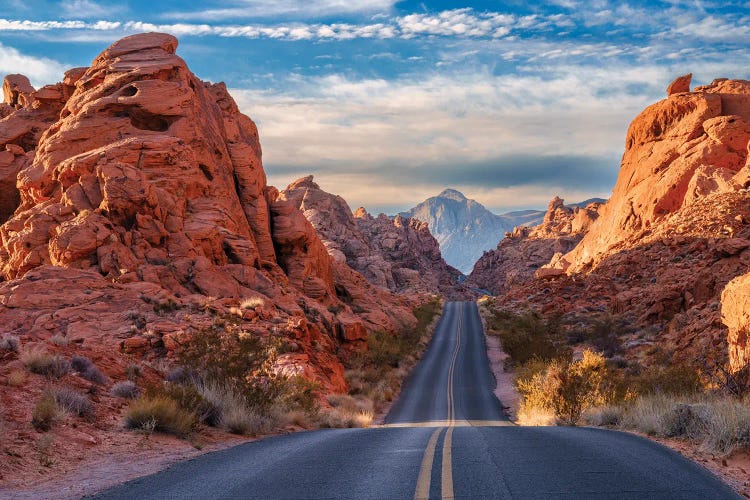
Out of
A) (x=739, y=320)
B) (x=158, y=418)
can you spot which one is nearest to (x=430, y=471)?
(x=158, y=418)

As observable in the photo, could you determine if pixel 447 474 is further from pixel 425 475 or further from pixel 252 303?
pixel 252 303

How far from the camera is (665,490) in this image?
6539mm

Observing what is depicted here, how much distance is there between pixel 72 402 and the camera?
37.8 feet

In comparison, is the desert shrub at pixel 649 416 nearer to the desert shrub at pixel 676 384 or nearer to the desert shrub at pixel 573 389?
the desert shrub at pixel 676 384

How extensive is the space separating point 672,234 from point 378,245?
79.7m

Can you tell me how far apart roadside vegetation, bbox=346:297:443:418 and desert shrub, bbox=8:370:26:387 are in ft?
42.8

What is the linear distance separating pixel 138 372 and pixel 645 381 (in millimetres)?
17284

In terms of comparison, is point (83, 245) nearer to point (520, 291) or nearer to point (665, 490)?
point (665, 490)

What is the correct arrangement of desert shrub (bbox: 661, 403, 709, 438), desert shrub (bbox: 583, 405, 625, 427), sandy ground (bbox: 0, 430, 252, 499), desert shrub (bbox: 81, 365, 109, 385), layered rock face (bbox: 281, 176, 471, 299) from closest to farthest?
sandy ground (bbox: 0, 430, 252, 499) < desert shrub (bbox: 661, 403, 709, 438) < desert shrub (bbox: 81, 365, 109, 385) < desert shrub (bbox: 583, 405, 625, 427) < layered rock face (bbox: 281, 176, 471, 299)

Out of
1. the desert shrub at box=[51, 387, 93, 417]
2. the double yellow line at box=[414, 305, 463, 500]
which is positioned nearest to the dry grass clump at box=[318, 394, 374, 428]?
the double yellow line at box=[414, 305, 463, 500]

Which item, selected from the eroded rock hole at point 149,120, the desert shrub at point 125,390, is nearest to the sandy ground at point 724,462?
the desert shrub at point 125,390

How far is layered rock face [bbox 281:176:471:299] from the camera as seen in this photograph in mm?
94000

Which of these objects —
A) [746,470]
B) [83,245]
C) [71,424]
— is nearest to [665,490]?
[746,470]

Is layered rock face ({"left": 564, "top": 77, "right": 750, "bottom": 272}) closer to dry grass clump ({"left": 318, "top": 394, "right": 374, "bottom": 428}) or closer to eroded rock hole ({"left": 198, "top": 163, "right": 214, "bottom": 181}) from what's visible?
dry grass clump ({"left": 318, "top": 394, "right": 374, "bottom": 428})
